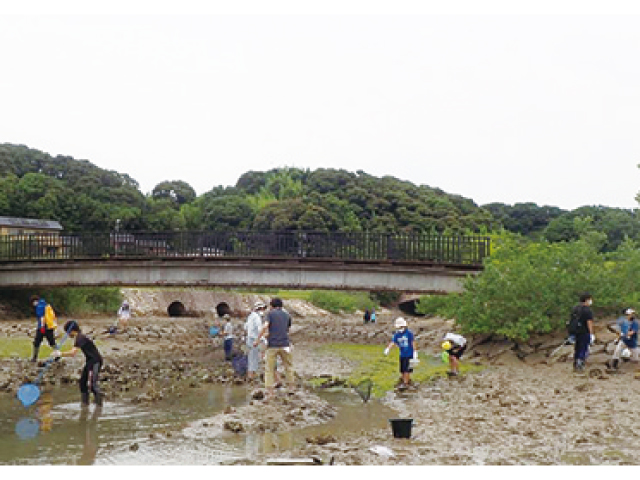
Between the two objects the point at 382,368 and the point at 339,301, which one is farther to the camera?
the point at 339,301

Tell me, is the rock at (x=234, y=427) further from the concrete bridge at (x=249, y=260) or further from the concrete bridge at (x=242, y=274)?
the concrete bridge at (x=249, y=260)

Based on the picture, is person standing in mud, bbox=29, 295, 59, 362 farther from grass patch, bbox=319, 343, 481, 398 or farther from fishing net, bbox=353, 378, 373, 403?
fishing net, bbox=353, 378, 373, 403

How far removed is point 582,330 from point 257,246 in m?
18.4

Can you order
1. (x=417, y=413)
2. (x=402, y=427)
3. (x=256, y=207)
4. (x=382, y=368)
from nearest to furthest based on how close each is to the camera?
(x=402, y=427) → (x=417, y=413) → (x=382, y=368) → (x=256, y=207)

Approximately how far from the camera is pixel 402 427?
33.8 ft

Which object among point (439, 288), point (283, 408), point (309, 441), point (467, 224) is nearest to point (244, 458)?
point (309, 441)

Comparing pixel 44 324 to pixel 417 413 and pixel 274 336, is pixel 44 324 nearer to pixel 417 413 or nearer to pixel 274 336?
pixel 274 336

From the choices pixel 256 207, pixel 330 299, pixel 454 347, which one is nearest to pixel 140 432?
pixel 454 347

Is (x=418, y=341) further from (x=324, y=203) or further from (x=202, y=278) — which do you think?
(x=324, y=203)

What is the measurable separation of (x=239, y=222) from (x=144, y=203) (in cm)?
1281

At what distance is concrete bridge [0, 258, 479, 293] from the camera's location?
30500 mm

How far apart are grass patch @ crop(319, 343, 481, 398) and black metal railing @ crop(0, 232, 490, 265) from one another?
4682 millimetres

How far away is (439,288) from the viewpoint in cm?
3016

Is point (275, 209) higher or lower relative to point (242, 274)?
higher
